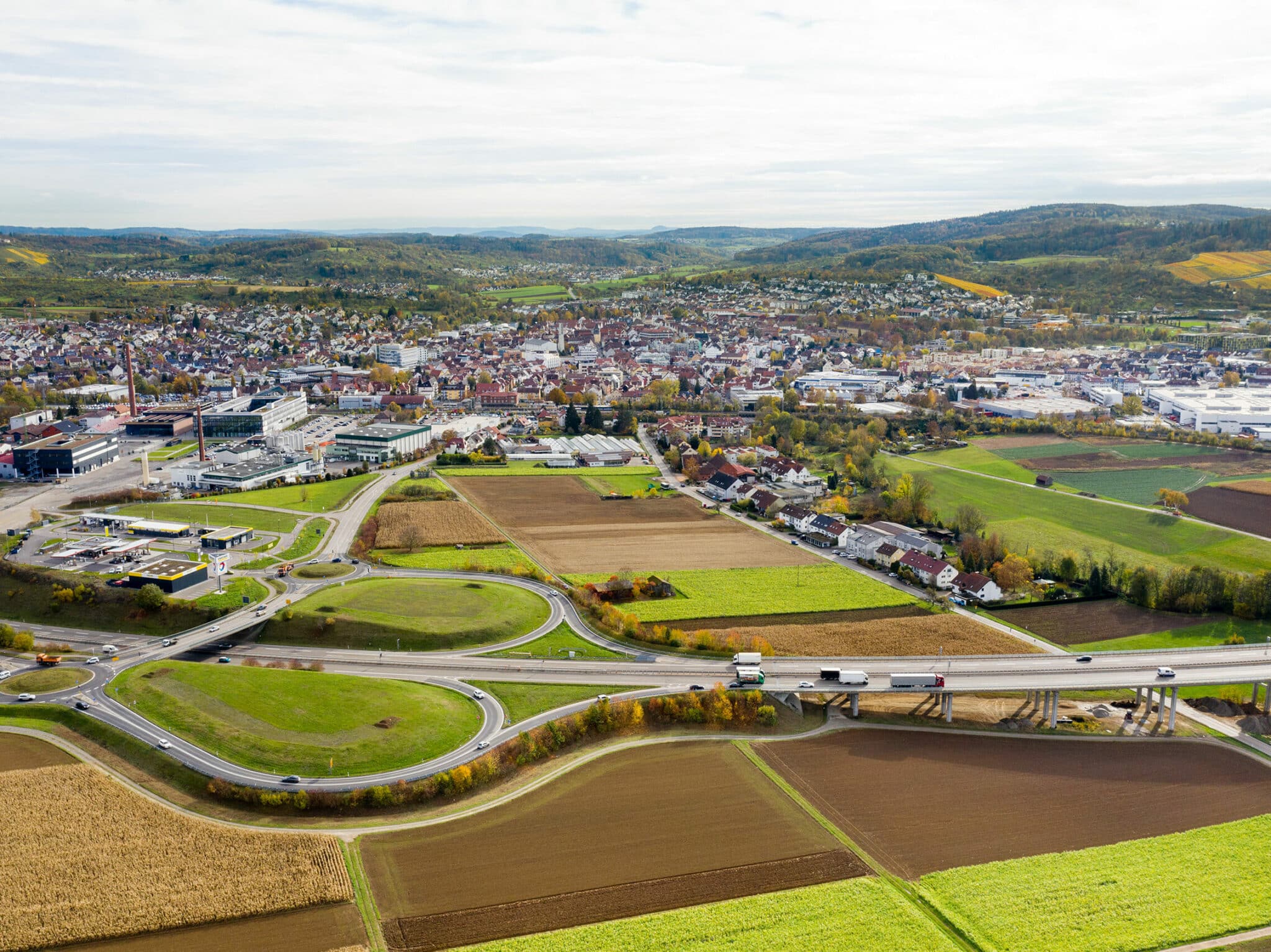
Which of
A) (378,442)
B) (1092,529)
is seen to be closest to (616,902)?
(1092,529)

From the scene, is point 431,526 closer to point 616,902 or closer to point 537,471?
point 537,471

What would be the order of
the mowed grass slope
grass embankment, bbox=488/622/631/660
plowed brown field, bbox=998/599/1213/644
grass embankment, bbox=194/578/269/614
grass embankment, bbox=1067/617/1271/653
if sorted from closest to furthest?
grass embankment, bbox=488/622/631/660
grass embankment, bbox=1067/617/1271/653
plowed brown field, bbox=998/599/1213/644
grass embankment, bbox=194/578/269/614
the mowed grass slope

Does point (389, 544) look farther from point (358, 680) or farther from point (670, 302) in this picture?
point (670, 302)

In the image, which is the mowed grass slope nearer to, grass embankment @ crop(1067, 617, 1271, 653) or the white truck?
grass embankment @ crop(1067, 617, 1271, 653)

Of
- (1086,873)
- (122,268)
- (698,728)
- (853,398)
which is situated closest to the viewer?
(1086,873)

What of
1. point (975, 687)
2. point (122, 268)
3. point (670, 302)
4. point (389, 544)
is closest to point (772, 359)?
point (670, 302)

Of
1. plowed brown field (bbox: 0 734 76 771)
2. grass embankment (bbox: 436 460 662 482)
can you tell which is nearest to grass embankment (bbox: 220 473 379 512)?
grass embankment (bbox: 436 460 662 482)
